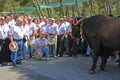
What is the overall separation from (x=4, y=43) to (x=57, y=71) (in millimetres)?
3122

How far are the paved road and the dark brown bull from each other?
559 mm

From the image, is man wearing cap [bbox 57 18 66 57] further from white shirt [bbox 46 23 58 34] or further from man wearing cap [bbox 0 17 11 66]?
man wearing cap [bbox 0 17 11 66]

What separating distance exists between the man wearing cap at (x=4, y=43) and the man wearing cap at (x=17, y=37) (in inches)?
19.3

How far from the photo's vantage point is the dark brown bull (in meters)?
11.4

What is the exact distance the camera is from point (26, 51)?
16.3 meters

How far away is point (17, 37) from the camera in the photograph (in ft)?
45.6

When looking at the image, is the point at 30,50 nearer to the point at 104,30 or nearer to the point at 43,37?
the point at 43,37

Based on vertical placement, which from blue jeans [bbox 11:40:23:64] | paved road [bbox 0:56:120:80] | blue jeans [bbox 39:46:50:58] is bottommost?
paved road [bbox 0:56:120:80]

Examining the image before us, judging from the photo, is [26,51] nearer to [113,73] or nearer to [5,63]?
[5,63]

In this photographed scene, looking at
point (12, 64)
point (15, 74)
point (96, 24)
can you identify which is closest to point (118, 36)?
point (96, 24)

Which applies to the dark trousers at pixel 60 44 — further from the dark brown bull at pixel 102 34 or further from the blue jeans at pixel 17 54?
the dark brown bull at pixel 102 34

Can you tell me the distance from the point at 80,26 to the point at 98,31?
3.87ft

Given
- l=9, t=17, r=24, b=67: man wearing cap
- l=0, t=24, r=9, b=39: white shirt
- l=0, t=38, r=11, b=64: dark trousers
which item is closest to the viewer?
l=9, t=17, r=24, b=67: man wearing cap

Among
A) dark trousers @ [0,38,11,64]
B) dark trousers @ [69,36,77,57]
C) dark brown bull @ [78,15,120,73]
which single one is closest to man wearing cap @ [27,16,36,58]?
dark trousers @ [69,36,77,57]
